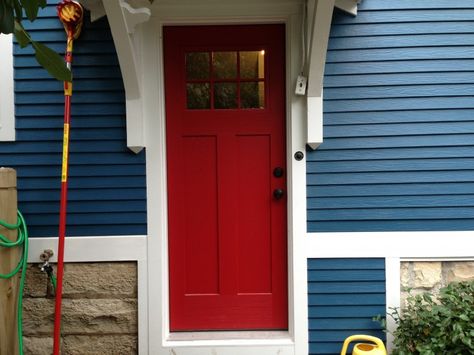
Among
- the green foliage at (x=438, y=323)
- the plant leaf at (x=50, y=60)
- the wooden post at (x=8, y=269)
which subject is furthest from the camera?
the wooden post at (x=8, y=269)

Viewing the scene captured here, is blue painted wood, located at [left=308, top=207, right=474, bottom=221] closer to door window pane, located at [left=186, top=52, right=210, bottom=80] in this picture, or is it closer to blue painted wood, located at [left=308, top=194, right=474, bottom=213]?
Result: blue painted wood, located at [left=308, top=194, right=474, bottom=213]

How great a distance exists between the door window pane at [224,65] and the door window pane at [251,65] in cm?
5

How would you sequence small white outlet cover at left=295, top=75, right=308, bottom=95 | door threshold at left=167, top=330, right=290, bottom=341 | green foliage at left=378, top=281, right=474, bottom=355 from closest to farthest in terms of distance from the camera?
green foliage at left=378, top=281, right=474, bottom=355 < small white outlet cover at left=295, top=75, right=308, bottom=95 < door threshold at left=167, top=330, right=290, bottom=341

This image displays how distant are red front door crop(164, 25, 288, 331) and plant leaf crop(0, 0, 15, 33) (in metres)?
1.61

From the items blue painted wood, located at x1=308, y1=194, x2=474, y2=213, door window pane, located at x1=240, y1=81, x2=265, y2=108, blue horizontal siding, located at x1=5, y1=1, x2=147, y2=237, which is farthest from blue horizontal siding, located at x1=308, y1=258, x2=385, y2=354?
blue horizontal siding, located at x1=5, y1=1, x2=147, y2=237

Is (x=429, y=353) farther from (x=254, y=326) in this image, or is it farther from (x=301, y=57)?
(x=301, y=57)

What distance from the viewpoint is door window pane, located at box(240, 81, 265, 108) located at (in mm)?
2459

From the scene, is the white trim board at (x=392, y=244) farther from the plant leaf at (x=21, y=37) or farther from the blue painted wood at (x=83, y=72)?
the plant leaf at (x=21, y=37)

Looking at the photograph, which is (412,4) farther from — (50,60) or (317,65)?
(50,60)

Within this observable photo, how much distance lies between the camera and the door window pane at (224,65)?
96.9 inches

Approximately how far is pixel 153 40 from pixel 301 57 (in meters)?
0.93

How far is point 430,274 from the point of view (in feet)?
7.70

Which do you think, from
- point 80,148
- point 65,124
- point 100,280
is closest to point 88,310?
point 100,280

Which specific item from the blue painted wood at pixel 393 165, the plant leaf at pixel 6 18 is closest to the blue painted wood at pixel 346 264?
the blue painted wood at pixel 393 165
